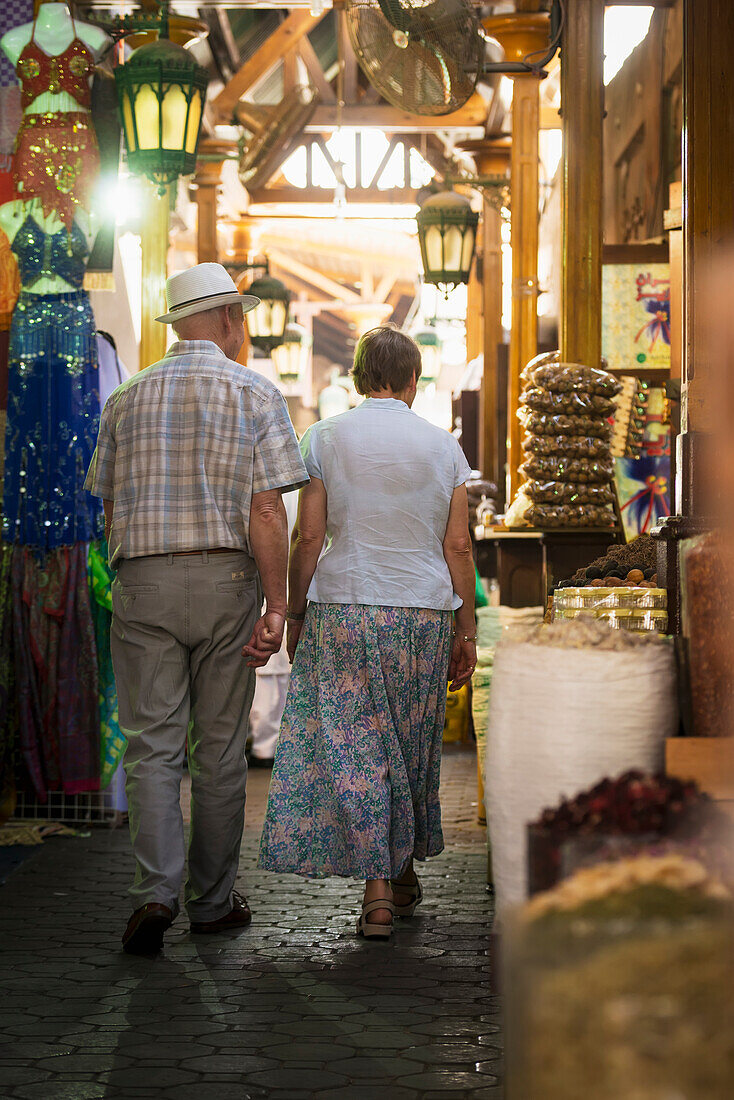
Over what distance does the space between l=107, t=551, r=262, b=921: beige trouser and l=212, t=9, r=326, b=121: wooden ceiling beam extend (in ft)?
28.7

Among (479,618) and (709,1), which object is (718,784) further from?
(479,618)

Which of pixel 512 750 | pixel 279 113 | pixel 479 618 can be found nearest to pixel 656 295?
pixel 479 618

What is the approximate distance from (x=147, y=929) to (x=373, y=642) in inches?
38.3

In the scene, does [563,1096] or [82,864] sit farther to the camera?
[82,864]

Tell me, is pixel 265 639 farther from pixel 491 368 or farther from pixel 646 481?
pixel 491 368

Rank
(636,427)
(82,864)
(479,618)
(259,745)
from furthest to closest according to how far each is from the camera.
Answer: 1. (259,745)
2. (636,427)
3. (479,618)
4. (82,864)

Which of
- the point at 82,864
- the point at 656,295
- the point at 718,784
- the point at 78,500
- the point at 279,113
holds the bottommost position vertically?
the point at 82,864

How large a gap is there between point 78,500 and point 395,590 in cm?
185

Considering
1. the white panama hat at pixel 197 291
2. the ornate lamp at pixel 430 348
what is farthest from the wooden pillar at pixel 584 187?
the ornate lamp at pixel 430 348

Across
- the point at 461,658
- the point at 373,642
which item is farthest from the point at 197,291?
the point at 461,658

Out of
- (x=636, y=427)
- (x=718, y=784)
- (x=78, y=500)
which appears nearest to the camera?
(x=718, y=784)

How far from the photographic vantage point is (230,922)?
380 cm

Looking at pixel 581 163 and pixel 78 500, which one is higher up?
pixel 581 163

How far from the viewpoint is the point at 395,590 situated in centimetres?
380
